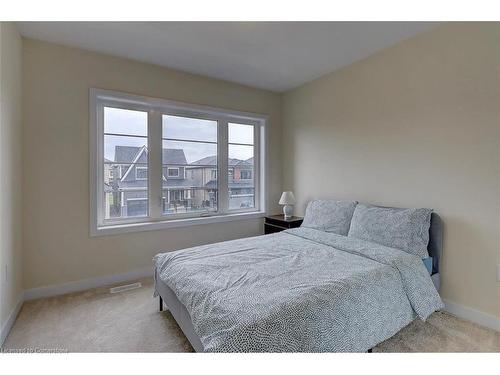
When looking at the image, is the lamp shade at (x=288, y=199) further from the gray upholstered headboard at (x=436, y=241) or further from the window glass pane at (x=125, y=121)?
the window glass pane at (x=125, y=121)

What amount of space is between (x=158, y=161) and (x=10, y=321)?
6.36ft

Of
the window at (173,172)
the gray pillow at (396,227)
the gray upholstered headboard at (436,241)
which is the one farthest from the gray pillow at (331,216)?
the window at (173,172)

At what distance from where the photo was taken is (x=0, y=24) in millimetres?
1803

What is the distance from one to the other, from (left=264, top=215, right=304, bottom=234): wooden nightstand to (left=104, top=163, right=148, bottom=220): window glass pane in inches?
66.4

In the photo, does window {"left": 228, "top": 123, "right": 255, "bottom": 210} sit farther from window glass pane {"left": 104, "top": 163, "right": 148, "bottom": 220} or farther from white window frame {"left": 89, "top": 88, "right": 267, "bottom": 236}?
window glass pane {"left": 104, "top": 163, "right": 148, "bottom": 220}

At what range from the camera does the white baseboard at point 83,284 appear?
2450mm

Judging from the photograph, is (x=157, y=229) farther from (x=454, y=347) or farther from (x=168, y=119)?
(x=454, y=347)

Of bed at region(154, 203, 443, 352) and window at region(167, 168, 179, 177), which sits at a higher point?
window at region(167, 168, 179, 177)

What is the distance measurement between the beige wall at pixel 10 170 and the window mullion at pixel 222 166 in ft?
6.98

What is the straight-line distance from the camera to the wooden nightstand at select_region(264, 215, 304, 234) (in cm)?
344

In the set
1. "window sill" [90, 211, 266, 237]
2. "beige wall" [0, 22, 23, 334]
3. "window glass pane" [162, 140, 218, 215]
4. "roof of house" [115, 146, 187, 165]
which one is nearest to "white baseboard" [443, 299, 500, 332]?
"window sill" [90, 211, 266, 237]

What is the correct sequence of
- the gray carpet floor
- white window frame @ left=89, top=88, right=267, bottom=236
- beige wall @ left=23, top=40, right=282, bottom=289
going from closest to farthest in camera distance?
the gray carpet floor < beige wall @ left=23, top=40, right=282, bottom=289 < white window frame @ left=89, top=88, right=267, bottom=236

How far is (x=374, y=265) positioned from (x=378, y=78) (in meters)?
2.01
